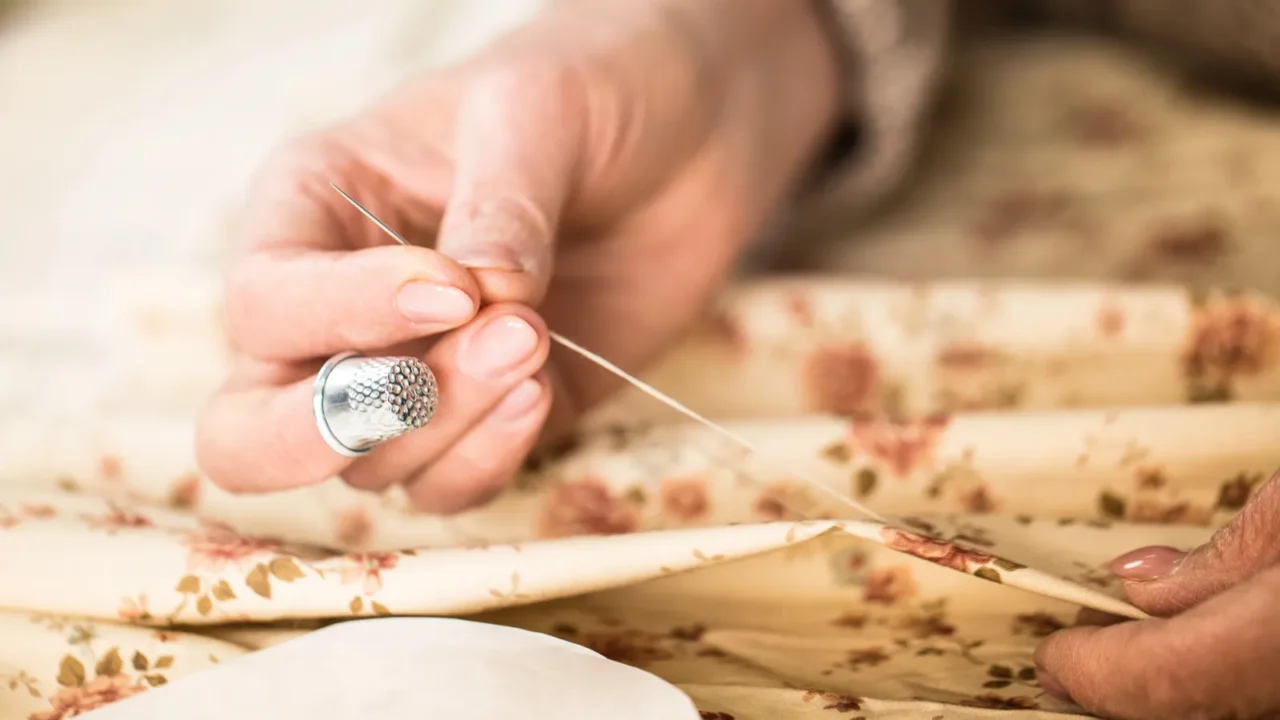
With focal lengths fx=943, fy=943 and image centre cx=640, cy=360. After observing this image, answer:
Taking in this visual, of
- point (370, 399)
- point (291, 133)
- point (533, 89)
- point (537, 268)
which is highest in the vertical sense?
point (291, 133)

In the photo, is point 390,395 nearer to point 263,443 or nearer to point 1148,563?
point 263,443

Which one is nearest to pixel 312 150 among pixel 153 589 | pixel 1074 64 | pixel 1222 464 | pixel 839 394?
pixel 153 589

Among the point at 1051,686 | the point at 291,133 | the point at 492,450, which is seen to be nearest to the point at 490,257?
the point at 492,450

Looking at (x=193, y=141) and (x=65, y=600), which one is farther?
(x=193, y=141)

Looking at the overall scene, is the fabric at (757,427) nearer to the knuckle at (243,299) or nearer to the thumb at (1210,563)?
the thumb at (1210,563)

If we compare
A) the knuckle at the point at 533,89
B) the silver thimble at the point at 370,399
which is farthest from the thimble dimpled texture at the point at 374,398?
the knuckle at the point at 533,89

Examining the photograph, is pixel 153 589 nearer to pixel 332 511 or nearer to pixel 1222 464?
pixel 332 511

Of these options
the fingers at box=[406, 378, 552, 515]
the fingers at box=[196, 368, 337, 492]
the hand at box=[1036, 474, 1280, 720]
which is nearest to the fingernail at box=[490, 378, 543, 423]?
the fingers at box=[406, 378, 552, 515]
